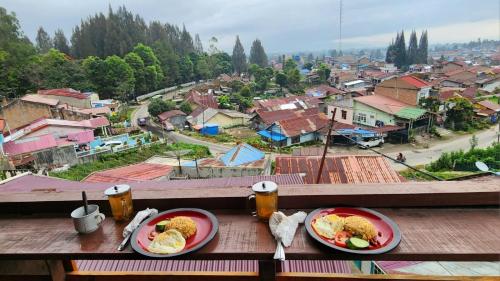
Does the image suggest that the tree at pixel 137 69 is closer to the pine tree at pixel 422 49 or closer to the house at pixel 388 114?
the house at pixel 388 114

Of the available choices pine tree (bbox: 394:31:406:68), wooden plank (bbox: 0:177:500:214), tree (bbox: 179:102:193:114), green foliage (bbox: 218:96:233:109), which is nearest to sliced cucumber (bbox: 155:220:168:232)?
wooden plank (bbox: 0:177:500:214)

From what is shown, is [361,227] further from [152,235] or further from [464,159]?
[464,159]

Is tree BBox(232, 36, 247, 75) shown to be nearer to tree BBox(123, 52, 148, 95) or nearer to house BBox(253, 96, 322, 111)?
tree BBox(123, 52, 148, 95)

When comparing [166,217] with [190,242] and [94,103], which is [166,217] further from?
[94,103]

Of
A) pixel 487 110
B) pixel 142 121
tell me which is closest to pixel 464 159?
pixel 487 110

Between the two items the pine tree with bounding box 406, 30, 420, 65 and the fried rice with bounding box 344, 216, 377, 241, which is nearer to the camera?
the fried rice with bounding box 344, 216, 377, 241

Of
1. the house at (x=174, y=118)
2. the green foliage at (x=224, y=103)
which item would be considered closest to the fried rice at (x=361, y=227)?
the house at (x=174, y=118)
